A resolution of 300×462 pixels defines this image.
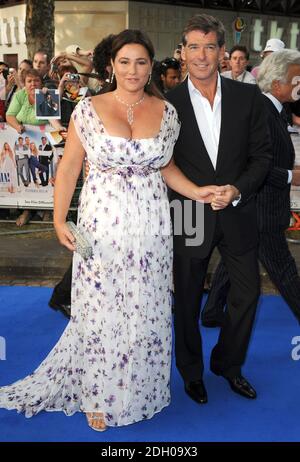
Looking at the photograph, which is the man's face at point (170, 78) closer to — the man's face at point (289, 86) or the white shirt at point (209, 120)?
the man's face at point (289, 86)

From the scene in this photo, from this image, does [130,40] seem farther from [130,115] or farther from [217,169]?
[217,169]

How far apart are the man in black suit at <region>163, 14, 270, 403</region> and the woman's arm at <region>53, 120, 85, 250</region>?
493mm

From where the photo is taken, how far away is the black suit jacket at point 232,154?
2.99 metres

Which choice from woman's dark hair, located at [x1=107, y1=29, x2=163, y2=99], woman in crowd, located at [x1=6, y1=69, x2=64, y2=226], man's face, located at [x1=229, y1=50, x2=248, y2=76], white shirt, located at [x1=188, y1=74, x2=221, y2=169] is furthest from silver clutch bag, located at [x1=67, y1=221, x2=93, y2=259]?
man's face, located at [x1=229, y1=50, x2=248, y2=76]

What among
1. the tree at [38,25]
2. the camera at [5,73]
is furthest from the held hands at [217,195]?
the tree at [38,25]

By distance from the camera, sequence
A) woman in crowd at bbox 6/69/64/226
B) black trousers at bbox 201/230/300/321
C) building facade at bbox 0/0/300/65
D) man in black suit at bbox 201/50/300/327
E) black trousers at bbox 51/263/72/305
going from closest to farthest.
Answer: man in black suit at bbox 201/50/300/327
black trousers at bbox 201/230/300/321
black trousers at bbox 51/263/72/305
woman in crowd at bbox 6/69/64/226
building facade at bbox 0/0/300/65

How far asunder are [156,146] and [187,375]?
140 centimetres

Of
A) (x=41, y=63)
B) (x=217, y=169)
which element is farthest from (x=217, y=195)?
(x=41, y=63)

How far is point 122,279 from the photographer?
292 centimetres

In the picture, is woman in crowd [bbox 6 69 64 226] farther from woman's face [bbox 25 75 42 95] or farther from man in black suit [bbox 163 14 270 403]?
man in black suit [bbox 163 14 270 403]

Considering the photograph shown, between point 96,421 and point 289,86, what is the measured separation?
2241 millimetres

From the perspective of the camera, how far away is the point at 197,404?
10.9 ft

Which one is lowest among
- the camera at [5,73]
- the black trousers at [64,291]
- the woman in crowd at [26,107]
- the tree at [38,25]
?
the black trousers at [64,291]

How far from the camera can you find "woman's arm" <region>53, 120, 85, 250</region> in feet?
9.45
